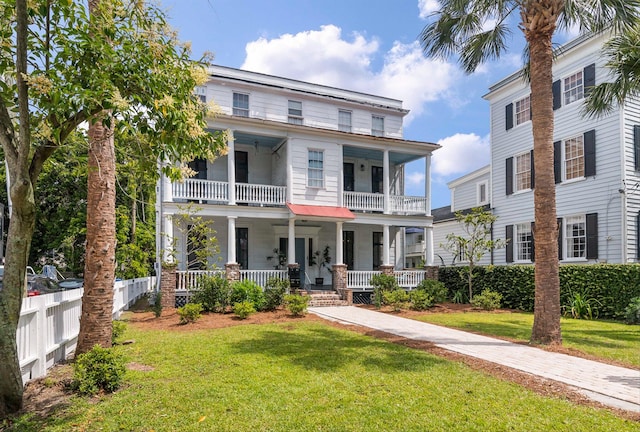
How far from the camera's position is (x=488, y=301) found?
15.4 m

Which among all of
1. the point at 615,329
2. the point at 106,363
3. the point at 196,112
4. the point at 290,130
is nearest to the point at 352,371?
the point at 106,363

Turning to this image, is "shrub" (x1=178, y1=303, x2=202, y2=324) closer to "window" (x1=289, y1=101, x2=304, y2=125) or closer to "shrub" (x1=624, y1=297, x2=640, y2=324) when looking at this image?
"window" (x1=289, y1=101, x2=304, y2=125)

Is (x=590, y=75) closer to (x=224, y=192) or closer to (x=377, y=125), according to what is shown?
(x=377, y=125)

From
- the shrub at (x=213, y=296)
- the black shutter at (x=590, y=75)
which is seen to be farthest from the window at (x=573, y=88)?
the shrub at (x=213, y=296)

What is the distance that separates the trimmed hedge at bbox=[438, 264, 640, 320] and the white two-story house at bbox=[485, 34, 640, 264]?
235 centimetres

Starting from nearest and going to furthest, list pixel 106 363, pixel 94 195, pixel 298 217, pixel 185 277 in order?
1. pixel 106 363
2. pixel 94 195
3. pixel 185 277
4. pixel 298 217

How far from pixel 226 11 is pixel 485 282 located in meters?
15.4

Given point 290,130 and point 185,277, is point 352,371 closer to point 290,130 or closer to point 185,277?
point 185,277

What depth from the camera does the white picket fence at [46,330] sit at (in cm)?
545

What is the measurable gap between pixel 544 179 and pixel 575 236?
32.9 feet

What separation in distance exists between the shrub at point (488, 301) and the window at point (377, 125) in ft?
32.6

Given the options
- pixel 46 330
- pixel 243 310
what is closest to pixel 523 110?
pixel 243 310

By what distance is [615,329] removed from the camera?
11.1 meters

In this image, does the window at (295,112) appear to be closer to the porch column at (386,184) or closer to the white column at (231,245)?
the porch column at (386,184)
